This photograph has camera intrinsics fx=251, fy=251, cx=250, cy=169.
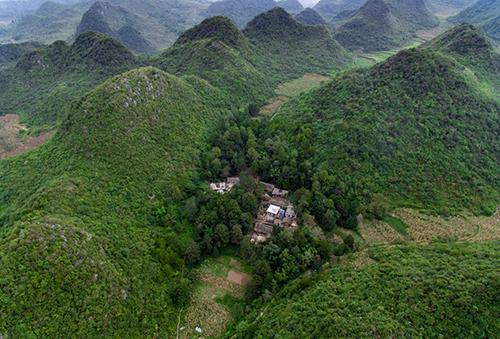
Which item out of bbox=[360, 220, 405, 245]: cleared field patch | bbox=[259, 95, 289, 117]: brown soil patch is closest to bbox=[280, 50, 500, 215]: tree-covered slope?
bbox=[360, 220, 405, 245]: cleared field patch

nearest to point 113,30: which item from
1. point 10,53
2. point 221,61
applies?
point 10,53

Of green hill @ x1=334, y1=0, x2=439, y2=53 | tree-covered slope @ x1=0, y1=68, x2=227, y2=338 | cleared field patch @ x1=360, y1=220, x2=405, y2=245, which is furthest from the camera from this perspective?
green hill @ x1=334, y1=0, x2=439, y2=53

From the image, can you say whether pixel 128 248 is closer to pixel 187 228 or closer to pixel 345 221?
pixel 187 228

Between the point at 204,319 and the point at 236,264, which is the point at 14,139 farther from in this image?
the point at 204,319

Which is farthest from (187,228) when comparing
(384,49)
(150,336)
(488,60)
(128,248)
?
(384,49)

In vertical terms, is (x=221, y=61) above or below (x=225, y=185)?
above

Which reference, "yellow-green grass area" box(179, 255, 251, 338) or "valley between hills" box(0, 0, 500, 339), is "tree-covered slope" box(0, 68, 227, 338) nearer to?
"valley between hills" box(0, 0, 500, 339)

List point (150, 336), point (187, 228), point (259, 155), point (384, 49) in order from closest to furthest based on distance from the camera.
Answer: point (150, 336), point (187, 228), point (259, 155), point (384, 49)
